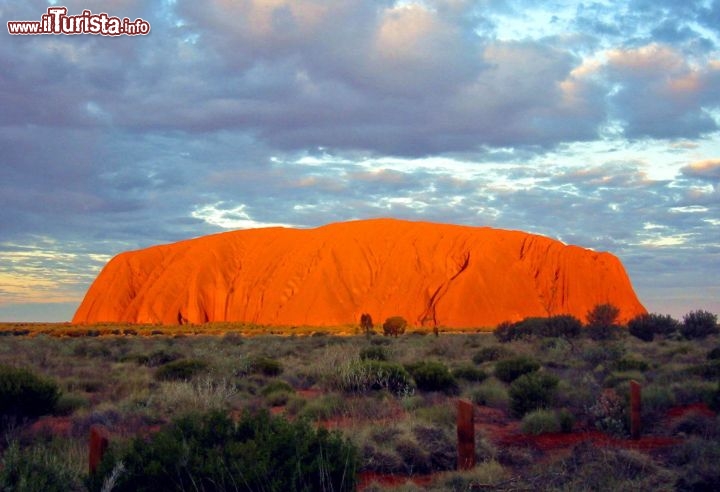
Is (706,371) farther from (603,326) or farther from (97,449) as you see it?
(603,326)

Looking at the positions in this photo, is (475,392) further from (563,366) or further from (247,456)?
(247,456)

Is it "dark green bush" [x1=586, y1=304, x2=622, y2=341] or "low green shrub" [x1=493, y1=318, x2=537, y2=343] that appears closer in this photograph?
"dark green bush" [x1=586, y1=304, x2=622, y2=341]

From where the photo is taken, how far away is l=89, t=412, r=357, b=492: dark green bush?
18.4 feet

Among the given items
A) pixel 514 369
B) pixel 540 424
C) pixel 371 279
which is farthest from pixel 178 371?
pixel 371 279

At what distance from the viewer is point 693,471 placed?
7.82 m

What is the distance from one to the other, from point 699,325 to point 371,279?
50559 millimetres

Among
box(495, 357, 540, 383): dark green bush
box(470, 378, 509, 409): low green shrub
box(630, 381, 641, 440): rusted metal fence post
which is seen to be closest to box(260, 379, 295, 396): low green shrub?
box(470, 378, 509, 409): low green shrub

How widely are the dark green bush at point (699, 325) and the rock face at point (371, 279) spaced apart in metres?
38.9

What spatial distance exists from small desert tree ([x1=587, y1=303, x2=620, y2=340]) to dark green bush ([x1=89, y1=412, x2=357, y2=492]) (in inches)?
1257

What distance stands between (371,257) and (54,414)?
246ft

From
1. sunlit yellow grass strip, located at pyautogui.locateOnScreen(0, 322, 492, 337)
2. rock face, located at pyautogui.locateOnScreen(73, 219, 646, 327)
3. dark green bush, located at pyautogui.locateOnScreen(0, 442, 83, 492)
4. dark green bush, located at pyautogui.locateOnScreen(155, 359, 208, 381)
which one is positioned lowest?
sunlit yellow grass strip, located at pyautogui.locateOnScreen(0, 322, 492, 337)

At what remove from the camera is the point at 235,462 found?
5719mm

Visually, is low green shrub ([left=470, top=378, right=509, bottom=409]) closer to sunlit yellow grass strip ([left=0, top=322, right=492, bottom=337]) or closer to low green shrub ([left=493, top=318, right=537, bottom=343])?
low green shrub ([left=493, top=318, right=537, bottom=343])

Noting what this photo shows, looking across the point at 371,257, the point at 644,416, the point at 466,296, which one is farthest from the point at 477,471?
the point at 371,257
